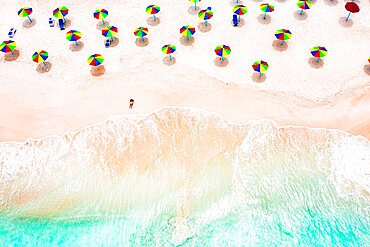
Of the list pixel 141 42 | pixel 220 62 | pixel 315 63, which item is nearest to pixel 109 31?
pixel 141 42

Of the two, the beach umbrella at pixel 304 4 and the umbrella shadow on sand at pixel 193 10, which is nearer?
the beach umbrella at pixel 304 4

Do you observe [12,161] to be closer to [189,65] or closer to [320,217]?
[189,65]

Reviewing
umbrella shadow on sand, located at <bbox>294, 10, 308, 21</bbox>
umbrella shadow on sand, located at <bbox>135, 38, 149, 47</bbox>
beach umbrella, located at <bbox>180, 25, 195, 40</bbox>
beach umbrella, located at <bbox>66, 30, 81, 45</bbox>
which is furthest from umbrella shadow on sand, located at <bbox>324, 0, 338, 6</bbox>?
beach umbrella, located at <bbox>66, 30, 81, 45</bbox>

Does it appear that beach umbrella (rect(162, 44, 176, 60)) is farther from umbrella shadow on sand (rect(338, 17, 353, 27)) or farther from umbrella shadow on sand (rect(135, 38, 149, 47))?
umbrella shadow on sand (rect(338, 17, 353, 27))

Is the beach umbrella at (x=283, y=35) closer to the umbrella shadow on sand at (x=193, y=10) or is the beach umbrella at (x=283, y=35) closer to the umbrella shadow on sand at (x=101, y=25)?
the umbrella shadow on sand at (x=193, y=10)

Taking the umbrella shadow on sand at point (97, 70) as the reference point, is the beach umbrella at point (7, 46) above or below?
above

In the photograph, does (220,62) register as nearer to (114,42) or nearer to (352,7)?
(114,42)

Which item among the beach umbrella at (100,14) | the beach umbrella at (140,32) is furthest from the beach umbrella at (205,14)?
the beach umbrella at (100,14)
